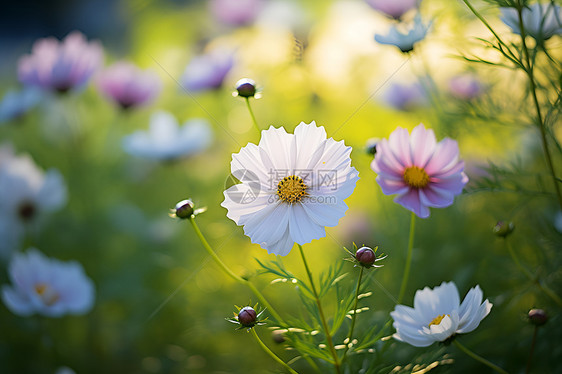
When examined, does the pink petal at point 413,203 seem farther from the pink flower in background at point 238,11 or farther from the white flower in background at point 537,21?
the pink flower in background at point 238,11

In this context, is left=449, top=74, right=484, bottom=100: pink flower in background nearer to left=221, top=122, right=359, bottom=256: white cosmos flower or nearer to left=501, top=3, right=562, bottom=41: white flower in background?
left=501, top=3, right=562, bottom=41: white flower in background

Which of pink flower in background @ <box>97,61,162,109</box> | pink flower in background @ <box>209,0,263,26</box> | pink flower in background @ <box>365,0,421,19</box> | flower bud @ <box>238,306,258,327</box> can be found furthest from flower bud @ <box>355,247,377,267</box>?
pink flower in background @ <box>209,0,263,26</box>

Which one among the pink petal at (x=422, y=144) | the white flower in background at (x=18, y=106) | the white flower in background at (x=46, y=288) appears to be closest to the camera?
the pink petal at (x=422, y=144)

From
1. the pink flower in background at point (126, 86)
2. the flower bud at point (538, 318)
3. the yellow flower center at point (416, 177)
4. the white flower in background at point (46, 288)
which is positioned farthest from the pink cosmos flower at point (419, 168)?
the pink flower in background at point (126, 86)

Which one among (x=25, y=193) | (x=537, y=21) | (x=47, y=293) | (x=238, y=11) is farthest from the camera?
(x=238, y=11)

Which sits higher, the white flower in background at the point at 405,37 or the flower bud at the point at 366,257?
the white flower in background at the point at 405,37

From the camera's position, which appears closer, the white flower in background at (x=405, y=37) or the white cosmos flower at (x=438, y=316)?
the white cosmos flower at (x=438, y=316)

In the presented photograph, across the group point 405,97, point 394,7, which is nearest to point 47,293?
point 394,7

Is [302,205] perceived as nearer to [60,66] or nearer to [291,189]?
[291,189]
